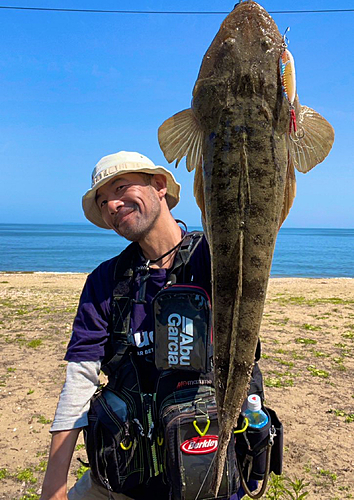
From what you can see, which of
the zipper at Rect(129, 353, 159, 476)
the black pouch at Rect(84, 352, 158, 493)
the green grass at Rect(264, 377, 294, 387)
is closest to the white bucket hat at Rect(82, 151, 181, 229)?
the black pouch at Rect(84, 352, 158, 493)

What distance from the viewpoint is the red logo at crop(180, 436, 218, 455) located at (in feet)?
8.35

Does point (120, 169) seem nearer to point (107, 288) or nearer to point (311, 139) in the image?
point (107, 288)

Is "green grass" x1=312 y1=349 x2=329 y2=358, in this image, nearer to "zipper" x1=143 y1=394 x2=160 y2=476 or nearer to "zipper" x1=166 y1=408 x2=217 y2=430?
"zipper" x1=143 y1=394 x2=160 y2=476

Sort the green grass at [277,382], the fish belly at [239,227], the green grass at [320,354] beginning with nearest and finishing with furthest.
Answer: the fish belly at [239,227], the green grass at [277,382], the green grass at [320,354]

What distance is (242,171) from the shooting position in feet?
6.34

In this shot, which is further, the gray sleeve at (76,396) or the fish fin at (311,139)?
the gray sleeve at (76,396)

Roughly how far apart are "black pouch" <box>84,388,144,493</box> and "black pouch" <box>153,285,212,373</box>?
50 cm

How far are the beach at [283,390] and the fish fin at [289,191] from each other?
3.87 m

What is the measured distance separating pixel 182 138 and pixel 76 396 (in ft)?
6.47

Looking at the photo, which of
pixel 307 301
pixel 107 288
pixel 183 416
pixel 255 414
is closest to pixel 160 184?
pixel 107 288

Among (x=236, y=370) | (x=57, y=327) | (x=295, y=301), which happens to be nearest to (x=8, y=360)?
(x=57, y=327)

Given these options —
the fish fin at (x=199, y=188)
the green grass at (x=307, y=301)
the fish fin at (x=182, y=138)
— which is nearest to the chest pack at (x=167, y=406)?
the fish fin at (x=199, y=188)

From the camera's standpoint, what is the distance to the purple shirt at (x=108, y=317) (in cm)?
295

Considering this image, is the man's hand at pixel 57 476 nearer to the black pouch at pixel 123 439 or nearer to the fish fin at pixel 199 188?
the black pouch at pixel 123 439
